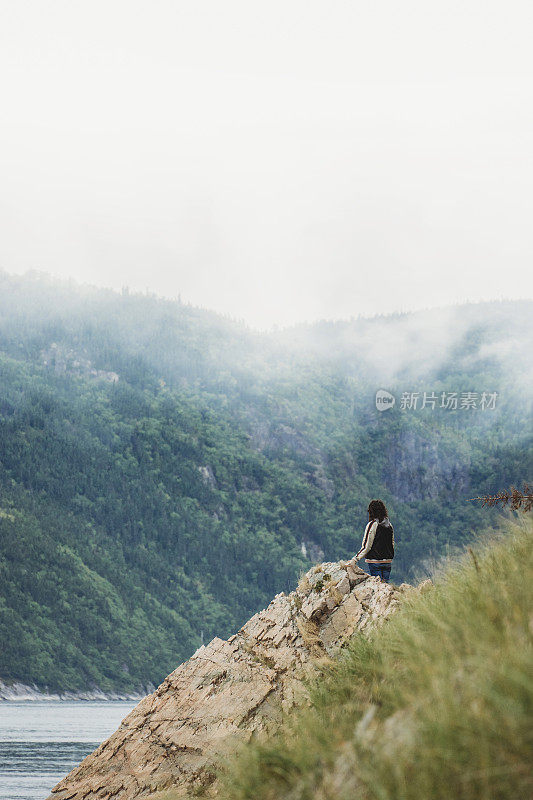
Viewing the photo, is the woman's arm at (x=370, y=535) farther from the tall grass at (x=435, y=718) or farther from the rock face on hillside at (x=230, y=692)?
the tall grass at (x=435, y=718)

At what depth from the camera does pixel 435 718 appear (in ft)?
17.2

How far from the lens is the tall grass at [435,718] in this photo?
16.1 ft

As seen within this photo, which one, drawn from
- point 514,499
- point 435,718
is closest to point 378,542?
point 514,499

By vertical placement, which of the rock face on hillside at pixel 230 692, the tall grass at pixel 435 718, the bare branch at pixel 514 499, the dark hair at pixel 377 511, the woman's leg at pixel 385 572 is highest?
the bare branch at pixel 514 499

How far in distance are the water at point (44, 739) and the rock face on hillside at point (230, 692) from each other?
140 feet

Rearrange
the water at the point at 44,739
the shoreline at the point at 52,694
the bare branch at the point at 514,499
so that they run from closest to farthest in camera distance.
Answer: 1. the bare branch at the point at 514,499
2. the water at the point at 44,739
3. the shoreline at the point at 52,694

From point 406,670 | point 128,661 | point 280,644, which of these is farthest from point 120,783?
point 128,661

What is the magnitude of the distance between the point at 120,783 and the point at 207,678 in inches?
77.7

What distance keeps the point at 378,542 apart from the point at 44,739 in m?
89.0

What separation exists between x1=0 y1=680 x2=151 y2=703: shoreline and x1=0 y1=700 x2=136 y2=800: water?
221 cm

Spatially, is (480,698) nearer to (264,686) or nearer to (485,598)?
(485,598)

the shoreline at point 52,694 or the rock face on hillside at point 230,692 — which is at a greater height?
the rock face on hillside at point 230,692

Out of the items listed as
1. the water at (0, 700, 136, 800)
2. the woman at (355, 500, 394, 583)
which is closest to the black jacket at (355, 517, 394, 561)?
the woman at (355, 500, 394, 583)

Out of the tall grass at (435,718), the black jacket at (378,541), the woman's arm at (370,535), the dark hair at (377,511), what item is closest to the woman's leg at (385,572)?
the black jacket at (378,541)
